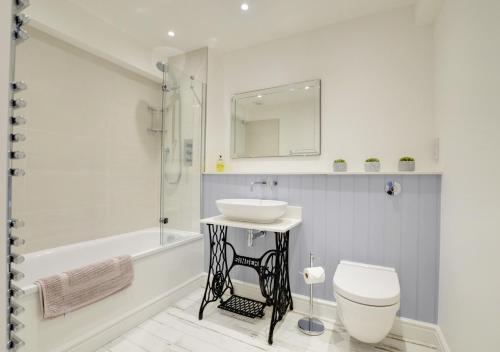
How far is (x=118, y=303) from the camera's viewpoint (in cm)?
184

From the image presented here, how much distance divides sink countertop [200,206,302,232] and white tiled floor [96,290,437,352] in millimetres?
775

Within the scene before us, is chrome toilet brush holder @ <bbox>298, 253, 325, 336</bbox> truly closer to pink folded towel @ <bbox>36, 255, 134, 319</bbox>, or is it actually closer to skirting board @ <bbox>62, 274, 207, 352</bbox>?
skirting board @ <bbox>62, 274, 207, 352</bbox>

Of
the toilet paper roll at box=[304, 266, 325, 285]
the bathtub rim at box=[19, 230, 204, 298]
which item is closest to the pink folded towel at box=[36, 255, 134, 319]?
the bathtub rim at box=[19, 230, 204, 298]

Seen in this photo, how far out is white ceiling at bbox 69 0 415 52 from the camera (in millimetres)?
2053

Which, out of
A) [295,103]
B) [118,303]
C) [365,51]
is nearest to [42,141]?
[118,303]

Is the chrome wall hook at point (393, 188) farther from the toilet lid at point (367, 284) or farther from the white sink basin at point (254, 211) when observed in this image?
the white sink basin at point (254, 211)

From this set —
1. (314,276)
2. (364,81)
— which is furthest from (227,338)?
(364,81)

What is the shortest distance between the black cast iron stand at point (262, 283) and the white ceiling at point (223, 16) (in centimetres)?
184

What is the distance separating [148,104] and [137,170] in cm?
80

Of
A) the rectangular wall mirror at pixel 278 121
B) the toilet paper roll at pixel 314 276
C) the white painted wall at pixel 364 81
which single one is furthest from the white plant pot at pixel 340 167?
the toilet paper roll at pixel 314 276

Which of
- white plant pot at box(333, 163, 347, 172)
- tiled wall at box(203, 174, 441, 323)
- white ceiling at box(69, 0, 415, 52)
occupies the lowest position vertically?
tiled wall at box(203, 174, 441, 323)

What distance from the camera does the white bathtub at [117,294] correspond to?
1435 millimetres

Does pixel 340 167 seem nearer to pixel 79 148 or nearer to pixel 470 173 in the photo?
pixel 470 173

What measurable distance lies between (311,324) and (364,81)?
2.03 m
